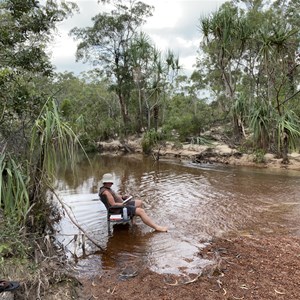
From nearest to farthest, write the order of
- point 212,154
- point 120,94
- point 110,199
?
point 110,199 < point 212,154 < point 120,94

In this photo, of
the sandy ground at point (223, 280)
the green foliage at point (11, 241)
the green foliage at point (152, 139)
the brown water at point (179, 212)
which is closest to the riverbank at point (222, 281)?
the sandy ground at point (223, 280)

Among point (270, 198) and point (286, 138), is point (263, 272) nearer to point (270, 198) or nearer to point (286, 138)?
point (270, 198)

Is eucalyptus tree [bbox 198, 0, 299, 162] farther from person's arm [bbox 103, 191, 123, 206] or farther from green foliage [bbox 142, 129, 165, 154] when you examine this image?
person's arm [bbox 103, 191, 123, 206]

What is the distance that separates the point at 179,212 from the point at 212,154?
864 cm

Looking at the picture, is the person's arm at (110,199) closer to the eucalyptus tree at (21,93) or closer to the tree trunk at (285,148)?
the eucalyptus tree at (21,93)

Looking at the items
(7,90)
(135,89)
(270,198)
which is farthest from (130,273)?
(135,89)

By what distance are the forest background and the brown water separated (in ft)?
2.94

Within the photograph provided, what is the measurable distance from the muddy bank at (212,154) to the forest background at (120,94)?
40 centimetres

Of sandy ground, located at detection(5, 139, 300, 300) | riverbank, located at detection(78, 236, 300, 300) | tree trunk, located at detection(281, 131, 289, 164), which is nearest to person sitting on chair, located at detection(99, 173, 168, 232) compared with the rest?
sandy ground, located at detection(5, 139, 300, 300)

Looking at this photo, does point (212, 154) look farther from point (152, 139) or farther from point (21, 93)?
point (21, 93)

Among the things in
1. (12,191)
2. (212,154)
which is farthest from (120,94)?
(12,191)

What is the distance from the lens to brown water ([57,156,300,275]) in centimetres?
446

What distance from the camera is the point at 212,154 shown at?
15.0m

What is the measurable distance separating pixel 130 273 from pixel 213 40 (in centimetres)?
1295
